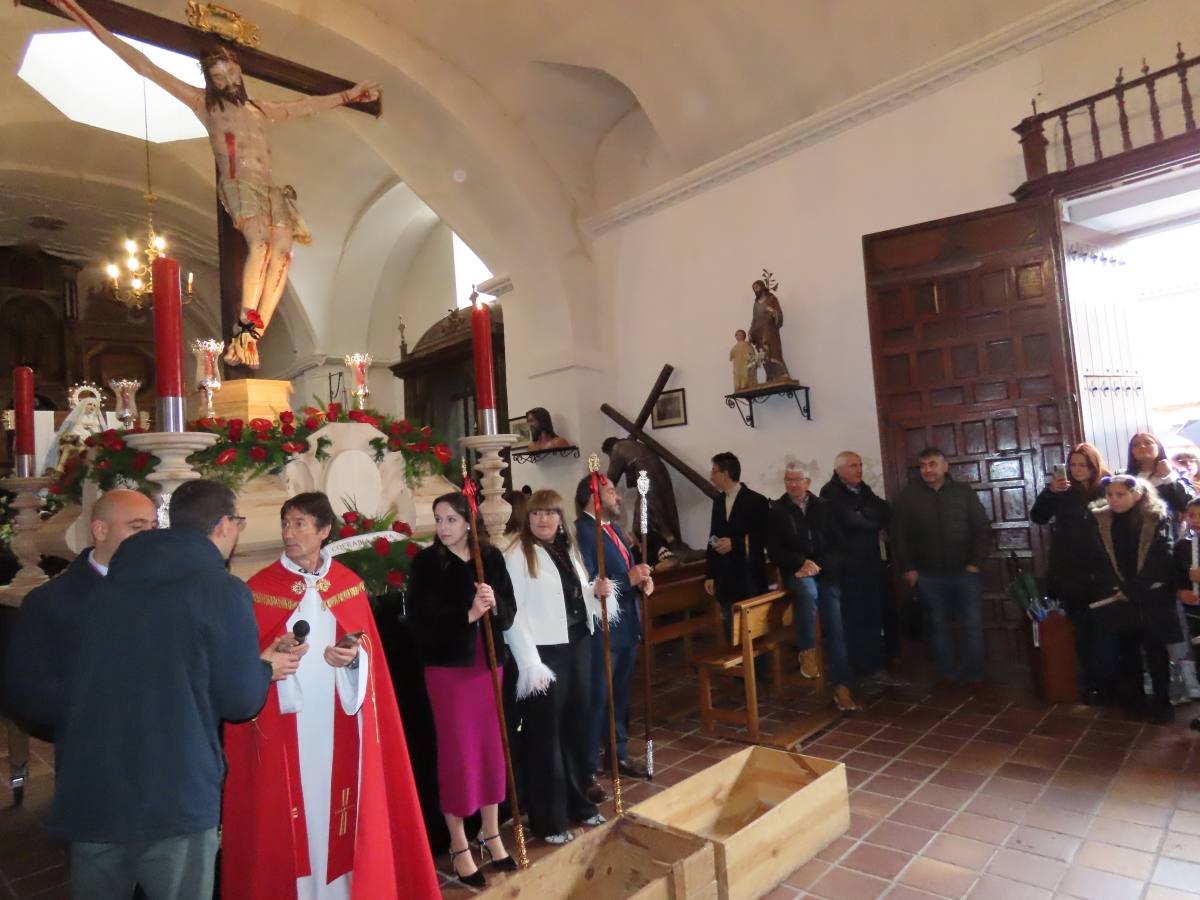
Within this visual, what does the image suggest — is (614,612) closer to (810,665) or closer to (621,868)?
(621,868)

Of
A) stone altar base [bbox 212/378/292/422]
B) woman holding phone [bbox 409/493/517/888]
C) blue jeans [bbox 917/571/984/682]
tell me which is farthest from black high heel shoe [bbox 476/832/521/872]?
blue jeans [bbox 917/571/984/682]

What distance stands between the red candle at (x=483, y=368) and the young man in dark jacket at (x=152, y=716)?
1.44 meters

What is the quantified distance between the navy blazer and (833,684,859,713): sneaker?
159 centimetres

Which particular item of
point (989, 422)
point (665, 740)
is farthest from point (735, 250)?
point (665, 740)

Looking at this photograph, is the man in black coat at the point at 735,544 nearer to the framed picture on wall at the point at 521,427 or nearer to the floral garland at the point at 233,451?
the floral garland at the point at 233,451

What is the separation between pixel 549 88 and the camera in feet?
25.3

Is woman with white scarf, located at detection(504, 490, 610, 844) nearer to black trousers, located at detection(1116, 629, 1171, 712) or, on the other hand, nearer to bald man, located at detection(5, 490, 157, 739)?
bald man, located at detection(5, 490, 157, 739)

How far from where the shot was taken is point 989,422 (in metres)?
5.16

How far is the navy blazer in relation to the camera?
3.72 metres

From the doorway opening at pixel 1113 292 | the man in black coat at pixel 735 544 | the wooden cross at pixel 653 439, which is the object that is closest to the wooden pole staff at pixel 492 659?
the man in black coat at pixel 735 544

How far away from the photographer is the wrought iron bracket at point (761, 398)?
6.45 meters

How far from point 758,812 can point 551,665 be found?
3.66 ft

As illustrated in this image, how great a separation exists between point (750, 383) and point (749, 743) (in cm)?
335

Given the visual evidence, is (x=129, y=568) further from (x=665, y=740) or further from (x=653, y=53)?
(x=653, y=53)
